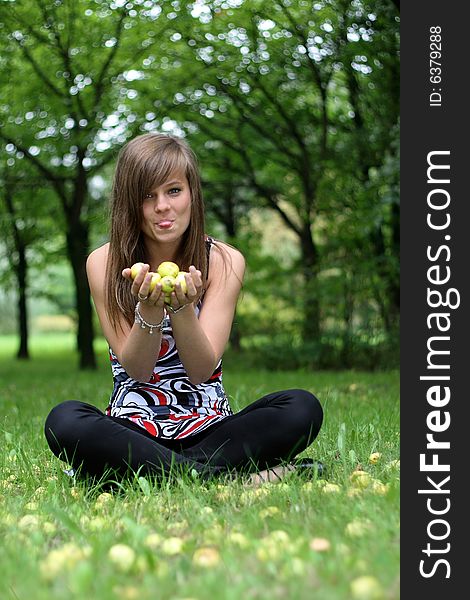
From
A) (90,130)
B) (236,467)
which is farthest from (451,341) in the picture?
(90,130)

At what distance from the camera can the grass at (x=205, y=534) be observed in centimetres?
202

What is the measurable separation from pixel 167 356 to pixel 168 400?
7.6 inches

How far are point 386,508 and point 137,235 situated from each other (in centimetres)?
171

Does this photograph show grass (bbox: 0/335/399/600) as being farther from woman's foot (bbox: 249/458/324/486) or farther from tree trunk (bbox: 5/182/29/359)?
tree trunk (bbox: 5/182/29/359)

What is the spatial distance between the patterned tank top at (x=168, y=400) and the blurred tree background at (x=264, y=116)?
555 cm

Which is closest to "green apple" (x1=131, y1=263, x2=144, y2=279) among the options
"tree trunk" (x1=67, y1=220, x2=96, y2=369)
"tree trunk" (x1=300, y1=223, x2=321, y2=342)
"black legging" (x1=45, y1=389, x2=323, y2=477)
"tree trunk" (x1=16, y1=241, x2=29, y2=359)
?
"black legging" (x1=45, y1=389, x2=323, y2=477)

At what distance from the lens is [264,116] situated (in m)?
12.5

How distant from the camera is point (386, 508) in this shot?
100 inches

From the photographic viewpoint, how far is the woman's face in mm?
3561

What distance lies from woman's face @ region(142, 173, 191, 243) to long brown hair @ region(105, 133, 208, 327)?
1.1 inches

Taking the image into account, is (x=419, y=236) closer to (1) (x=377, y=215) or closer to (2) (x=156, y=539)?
(2) (x=156, y=539)

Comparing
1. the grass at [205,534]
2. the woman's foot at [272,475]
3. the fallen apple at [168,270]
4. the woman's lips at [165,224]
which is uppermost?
the woman's lips at [165,224]

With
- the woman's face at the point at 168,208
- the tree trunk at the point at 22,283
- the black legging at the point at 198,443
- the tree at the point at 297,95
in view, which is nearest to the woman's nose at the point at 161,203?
the woman's face at the point at 168,208

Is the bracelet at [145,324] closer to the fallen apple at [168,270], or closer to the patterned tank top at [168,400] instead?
the fallen apple at [168,270]
